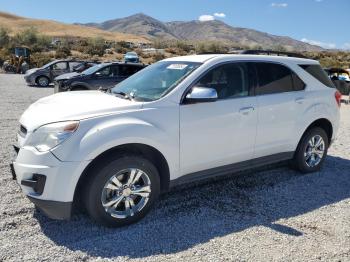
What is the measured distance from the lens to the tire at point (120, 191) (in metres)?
3.77

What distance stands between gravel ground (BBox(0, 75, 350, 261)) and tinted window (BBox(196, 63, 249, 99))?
4.29 ft

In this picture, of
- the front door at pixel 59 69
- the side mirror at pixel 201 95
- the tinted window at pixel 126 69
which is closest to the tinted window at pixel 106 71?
the tinted window at pixel 126 69

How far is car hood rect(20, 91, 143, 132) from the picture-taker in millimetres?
3777

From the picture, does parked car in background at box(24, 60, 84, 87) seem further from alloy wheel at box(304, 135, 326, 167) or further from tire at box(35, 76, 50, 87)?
alloy wheel at box(304, 135, 326, 167)

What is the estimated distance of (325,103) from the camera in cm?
584

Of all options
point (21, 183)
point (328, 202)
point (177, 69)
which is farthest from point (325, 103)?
point (21, 183)

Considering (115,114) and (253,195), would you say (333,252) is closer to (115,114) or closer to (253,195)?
(253,195)

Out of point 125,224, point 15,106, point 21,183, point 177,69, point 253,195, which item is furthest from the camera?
point 15,106

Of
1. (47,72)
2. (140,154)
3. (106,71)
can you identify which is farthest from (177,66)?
(47,72)

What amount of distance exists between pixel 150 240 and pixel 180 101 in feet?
4.87

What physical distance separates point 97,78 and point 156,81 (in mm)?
9708

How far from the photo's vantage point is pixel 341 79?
17.5 m

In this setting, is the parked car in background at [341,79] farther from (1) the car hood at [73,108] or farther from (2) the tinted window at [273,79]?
(1) the car hood at [73,108]

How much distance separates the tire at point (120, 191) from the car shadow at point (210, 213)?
14 centimetres
